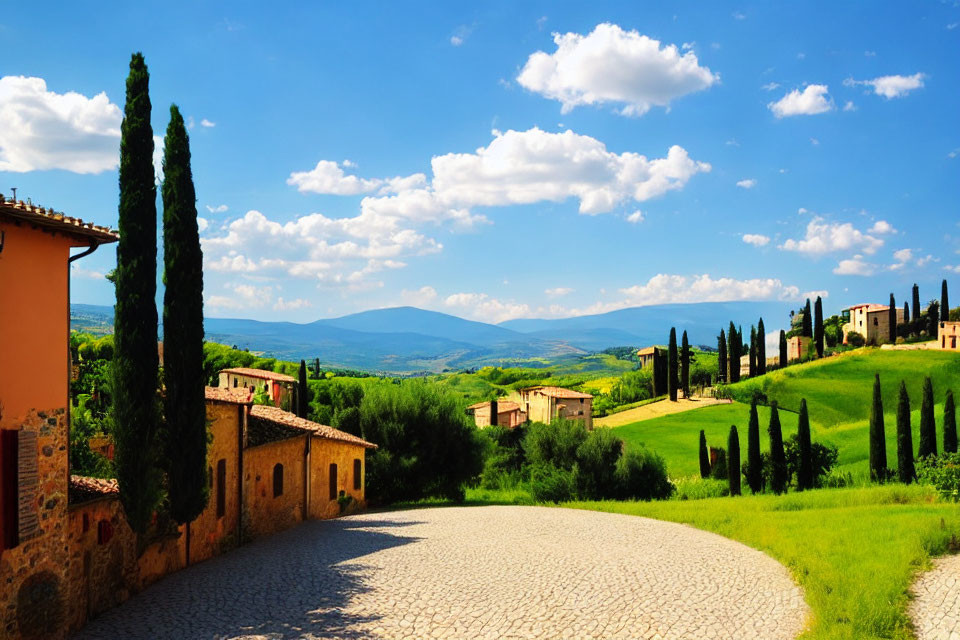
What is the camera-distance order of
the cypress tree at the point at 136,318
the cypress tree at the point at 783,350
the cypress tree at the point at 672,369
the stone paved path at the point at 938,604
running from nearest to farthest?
the stone paved path at the point at 938,604, the cypress tree at the point at 136,318, the cypress tree at the point at 672,369, the cypress tree at the point at 783,350

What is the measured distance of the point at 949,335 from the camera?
293 ft

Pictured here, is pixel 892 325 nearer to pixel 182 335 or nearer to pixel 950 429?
pixel 950 429

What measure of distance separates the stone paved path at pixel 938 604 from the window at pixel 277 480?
17680 millimetres

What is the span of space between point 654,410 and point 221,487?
66118 mm

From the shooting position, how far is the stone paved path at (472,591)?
472 inches

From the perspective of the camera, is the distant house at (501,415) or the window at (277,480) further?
the distant house at (501,415)

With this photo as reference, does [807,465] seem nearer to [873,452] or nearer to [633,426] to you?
[873,452]

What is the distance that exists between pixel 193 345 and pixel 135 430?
285 cm

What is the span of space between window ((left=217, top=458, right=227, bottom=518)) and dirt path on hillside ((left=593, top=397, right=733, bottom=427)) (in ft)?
193

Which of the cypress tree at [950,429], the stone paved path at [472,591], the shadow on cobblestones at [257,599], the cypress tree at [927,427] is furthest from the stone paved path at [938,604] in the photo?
the cypress tree at [950,429]

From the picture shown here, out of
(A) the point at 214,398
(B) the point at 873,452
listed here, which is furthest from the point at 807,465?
(A) the point at 214,398

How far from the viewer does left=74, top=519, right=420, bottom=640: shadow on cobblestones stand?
11.9 meters

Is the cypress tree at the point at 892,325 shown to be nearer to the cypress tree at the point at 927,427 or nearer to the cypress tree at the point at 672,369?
the cypress tree at the point at 672,369

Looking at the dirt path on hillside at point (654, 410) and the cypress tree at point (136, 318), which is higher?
the cypress tree at point (136, 318)
